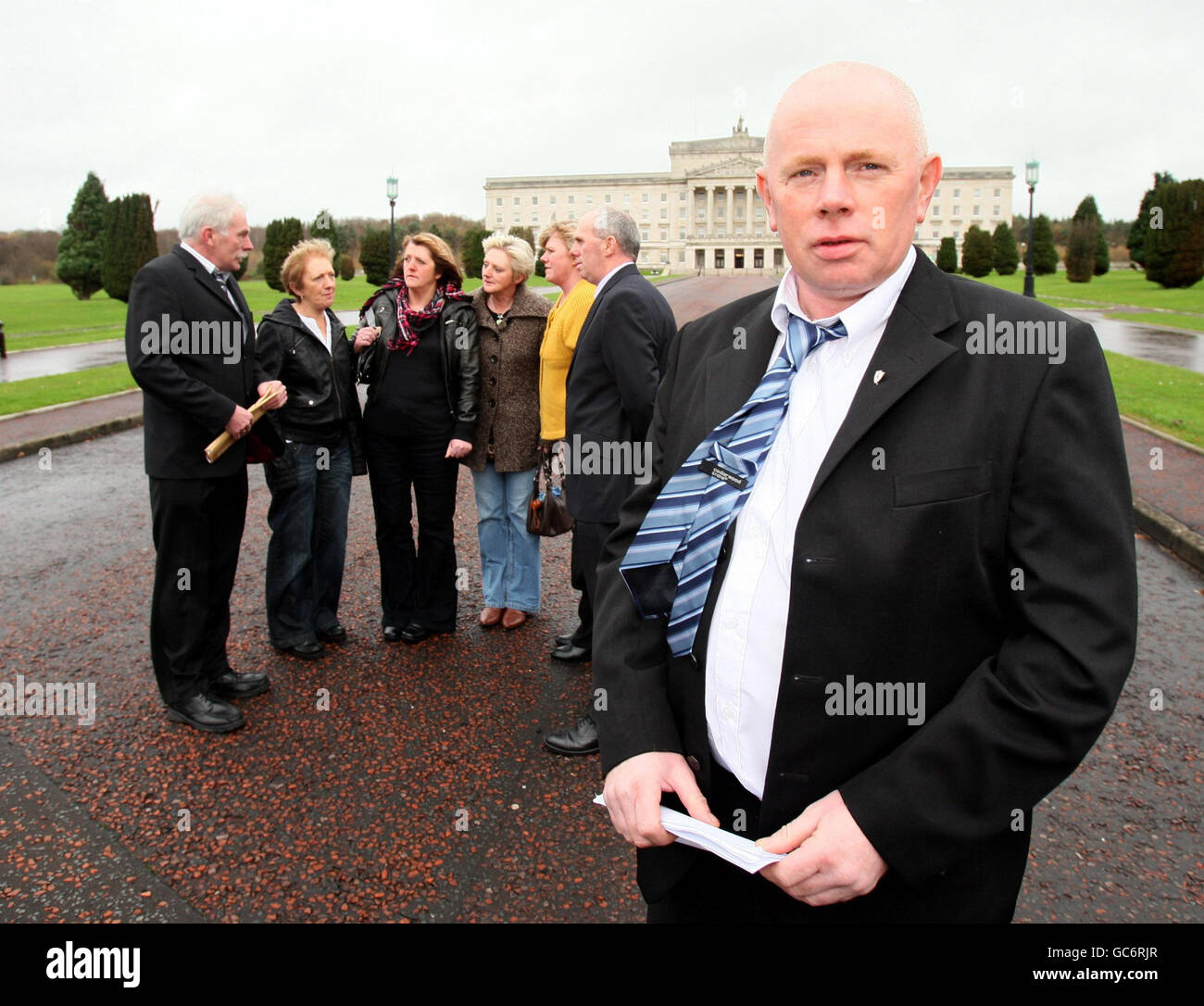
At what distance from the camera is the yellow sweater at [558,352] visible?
16.8ft

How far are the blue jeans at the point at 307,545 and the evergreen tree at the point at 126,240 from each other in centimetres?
3753

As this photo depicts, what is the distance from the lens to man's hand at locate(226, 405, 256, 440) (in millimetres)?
4555

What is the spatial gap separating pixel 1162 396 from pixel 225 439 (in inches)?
537

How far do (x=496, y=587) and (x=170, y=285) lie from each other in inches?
104

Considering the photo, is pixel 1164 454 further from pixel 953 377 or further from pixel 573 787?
pixel 953 377

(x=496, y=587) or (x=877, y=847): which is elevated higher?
(x=877, y=847)

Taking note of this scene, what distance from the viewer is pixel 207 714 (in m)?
4.50

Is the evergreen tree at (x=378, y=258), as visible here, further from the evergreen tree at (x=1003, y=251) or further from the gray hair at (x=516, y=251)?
the evergreen tree at (x=1003, y=251)

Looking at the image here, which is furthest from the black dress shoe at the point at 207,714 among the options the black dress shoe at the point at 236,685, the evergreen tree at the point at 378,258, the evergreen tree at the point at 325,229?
the evergreen tree at the point at 378,258

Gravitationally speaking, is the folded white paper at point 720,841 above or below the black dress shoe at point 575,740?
above

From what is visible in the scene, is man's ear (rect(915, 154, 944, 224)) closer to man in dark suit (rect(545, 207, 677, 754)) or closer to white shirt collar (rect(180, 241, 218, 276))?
man in dark suit (rect(545, 207, 677, 754))

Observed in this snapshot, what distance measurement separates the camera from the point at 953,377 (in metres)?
1.60
